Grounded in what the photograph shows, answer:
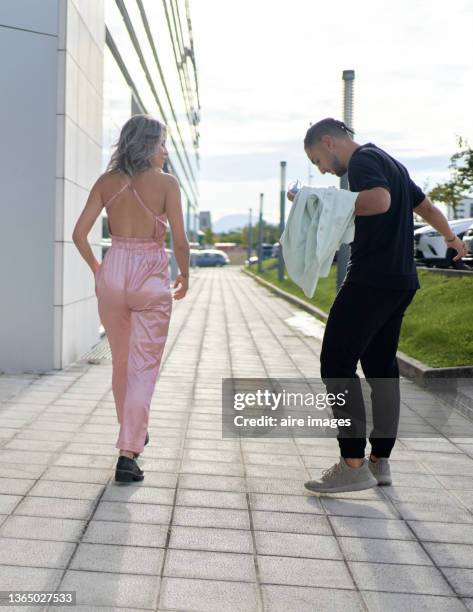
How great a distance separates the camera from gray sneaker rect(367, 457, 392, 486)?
13.5ft

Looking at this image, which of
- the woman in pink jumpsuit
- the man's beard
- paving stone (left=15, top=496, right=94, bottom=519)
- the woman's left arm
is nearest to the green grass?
the man's beard

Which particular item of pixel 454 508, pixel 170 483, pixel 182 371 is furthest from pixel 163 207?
pixel 182 371

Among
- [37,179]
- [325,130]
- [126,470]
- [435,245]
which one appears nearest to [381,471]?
[126,470]

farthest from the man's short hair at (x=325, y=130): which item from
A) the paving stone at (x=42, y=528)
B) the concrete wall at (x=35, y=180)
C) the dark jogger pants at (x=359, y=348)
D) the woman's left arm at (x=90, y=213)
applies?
the concrete wall at (x=35, y=180)

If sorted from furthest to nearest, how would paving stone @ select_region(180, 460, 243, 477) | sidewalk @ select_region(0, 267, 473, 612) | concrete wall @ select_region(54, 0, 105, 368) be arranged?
concrete wall @ select_region(54, 0, 105, 368), paving stone @ select_region(180, 460, 243, 477), sidewalk @ select_region(0, 267, 473, 612)

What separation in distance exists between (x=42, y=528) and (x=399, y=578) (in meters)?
1.43

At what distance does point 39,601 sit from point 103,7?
8.11 metres

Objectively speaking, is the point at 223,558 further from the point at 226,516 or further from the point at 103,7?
the point at 103,7

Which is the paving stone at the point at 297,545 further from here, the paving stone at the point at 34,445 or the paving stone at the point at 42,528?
the paving stone at the point at 34,445

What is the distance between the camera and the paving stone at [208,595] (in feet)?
8.69

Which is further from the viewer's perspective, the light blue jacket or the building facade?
the building facade

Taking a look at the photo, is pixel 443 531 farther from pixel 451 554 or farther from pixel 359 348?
pixel 359 348

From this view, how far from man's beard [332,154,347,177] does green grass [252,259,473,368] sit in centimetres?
387

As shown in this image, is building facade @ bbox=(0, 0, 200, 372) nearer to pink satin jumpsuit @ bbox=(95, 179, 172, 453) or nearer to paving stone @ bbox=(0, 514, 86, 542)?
pink satin jumpsuit @ bbox=(95, 179, 172, 453)
